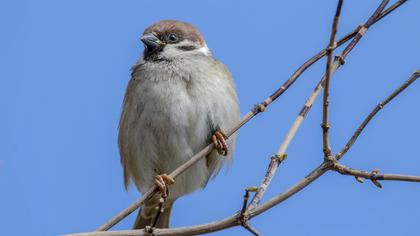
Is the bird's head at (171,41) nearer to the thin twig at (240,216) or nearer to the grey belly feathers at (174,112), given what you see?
the grey belly feathers at (174,112)

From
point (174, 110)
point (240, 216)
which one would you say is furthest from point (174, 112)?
point (240, 216)

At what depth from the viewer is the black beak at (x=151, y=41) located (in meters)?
4.71

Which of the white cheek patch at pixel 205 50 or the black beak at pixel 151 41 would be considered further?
the white cheek patch at pixel 205 50

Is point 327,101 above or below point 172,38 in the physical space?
below

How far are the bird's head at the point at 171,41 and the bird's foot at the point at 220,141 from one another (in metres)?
0.74

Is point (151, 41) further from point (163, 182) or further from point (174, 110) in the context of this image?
point (163, 182)

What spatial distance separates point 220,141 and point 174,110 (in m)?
0.37

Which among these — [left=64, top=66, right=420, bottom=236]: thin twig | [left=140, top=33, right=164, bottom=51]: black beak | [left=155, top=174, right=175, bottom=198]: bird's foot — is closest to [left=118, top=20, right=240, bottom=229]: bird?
[left=140, top=33, right=164, bottom=51]: black beak

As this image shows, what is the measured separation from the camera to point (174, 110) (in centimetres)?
429

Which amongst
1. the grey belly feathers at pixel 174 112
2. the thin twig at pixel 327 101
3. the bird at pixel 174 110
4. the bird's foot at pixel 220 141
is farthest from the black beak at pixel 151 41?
the thin twig at pixel 327 101

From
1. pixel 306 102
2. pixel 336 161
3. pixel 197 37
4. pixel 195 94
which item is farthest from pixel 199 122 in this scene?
pixel 336 161

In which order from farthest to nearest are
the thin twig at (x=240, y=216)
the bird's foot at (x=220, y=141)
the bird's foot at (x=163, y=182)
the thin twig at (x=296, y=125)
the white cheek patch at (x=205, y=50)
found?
the white cheek patch at (x=205, y=50) < the bird's foot at (x=220, y=141) < the bird's foot at (x=163, y=182) < the thin twig at (x=296, y=125) < the thin twig at (x=240, y=216)

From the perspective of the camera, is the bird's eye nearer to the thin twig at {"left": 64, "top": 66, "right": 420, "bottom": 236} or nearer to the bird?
the bird

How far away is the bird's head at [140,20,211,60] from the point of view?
15.5ft
